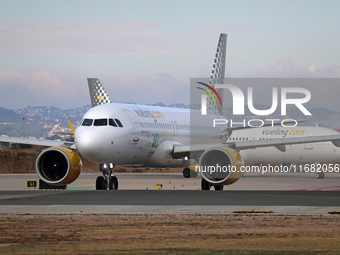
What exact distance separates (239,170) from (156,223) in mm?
12665

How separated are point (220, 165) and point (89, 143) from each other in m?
5.46

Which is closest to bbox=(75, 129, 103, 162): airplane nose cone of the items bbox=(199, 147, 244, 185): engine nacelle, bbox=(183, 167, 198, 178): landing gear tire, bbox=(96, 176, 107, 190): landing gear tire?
bbox=(96, 176, 107, 190): landing gear tire

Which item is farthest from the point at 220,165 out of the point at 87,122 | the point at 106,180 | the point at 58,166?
the point at 58,166

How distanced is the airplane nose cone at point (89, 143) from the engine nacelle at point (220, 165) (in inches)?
160

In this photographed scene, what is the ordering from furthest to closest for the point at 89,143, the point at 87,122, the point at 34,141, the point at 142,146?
the point at 34,141 → the point at 142,146 → the point at 87,122 → the point at 89,143

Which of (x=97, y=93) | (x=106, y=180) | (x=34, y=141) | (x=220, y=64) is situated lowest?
(x=106, y=180)

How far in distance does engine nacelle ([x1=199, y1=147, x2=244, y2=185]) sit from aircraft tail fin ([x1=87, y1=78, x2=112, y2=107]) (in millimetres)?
21249

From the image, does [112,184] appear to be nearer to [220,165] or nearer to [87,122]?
[87,122]

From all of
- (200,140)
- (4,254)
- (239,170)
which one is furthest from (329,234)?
(200,140)

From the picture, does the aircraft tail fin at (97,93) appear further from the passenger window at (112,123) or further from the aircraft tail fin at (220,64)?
the passenger window at (112,123)

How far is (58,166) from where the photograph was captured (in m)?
29.1

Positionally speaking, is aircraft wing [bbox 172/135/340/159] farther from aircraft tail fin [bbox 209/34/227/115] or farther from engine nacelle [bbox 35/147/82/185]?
aircraft tail fin [bbox 209/34/227/115]

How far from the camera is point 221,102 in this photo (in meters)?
41.9

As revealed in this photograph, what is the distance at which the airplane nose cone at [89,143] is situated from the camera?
87.1 feet
